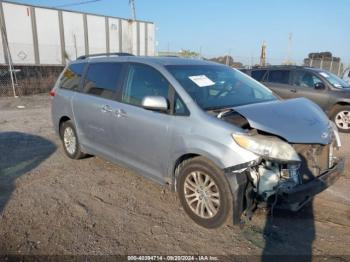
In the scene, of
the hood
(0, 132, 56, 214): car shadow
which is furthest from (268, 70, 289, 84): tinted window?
(0, 132, 56, 214): car shadow

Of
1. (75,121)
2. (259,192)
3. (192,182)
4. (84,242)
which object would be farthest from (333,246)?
(75,121)

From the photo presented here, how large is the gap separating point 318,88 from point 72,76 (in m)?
6.26

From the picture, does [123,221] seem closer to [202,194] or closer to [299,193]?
[202,194]

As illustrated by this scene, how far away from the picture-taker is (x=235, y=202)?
3.06 meters

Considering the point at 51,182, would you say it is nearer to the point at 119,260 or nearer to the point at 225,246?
the point at 119,260

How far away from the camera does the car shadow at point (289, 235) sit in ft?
9.71

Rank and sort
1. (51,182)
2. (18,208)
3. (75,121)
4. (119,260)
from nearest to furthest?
(119,260) → (18,208) → (51,182) → (75,121)

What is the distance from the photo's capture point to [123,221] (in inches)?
140

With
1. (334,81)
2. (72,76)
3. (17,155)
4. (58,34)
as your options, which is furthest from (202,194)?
(58,34)

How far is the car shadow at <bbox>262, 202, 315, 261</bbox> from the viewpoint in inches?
116

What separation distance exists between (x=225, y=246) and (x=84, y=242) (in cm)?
141

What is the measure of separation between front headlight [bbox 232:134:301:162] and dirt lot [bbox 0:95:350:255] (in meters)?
0.88

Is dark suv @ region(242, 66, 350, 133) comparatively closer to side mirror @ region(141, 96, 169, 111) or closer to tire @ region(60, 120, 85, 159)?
tire @ region(60, 120, 85, 159)

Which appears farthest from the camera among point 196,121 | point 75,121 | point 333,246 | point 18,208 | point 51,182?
point 75,121
